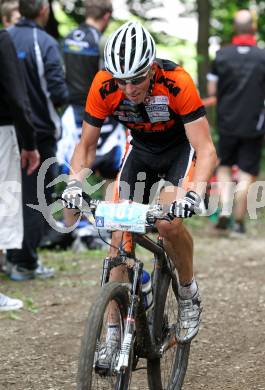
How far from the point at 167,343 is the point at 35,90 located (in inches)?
137

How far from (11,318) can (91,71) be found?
3.25 meters

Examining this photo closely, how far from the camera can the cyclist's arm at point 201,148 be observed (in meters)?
4.21

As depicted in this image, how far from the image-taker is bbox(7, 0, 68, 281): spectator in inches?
278

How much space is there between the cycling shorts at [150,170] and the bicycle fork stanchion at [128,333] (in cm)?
70

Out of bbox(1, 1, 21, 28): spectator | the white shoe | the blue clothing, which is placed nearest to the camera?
the white shoe

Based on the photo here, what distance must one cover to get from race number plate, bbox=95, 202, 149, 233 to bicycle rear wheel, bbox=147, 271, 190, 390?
801mm

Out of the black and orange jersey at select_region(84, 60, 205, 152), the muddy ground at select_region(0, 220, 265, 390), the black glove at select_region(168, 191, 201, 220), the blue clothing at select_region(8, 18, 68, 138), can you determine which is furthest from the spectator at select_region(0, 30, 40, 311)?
the black glove at select_region(168, 191, 201, 220)

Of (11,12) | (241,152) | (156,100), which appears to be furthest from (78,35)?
(156,100)

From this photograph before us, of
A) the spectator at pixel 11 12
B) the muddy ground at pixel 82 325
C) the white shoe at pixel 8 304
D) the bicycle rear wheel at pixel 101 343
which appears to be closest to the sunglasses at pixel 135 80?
the bicycle rear wheel at pixel 101 343

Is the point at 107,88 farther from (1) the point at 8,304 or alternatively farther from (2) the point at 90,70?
(2) the point at 90,70

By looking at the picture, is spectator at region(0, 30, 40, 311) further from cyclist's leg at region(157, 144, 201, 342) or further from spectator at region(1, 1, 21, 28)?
spectator at region(1, 1, 21, 28)

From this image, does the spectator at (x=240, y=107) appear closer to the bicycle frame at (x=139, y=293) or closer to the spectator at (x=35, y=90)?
the spectator at (x=35, y=90)

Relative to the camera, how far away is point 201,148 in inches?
167

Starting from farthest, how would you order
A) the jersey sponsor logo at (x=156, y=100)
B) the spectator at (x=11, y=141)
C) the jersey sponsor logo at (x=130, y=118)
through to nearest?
the spectator at (x=11, y=141) < the jersey sponsor logo at (x=130, y=118) < the jersey sponsor logo at (x=156, y=100)
